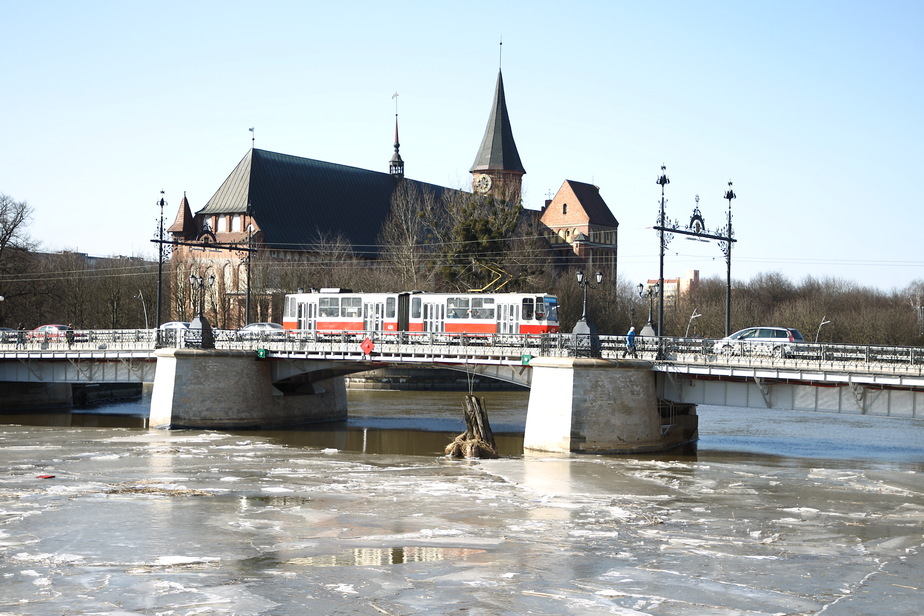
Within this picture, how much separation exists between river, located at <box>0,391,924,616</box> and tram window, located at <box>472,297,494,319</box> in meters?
10.0

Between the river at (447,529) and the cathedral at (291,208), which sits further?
the cathedral at (291,208)

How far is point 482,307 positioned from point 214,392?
41.5ft

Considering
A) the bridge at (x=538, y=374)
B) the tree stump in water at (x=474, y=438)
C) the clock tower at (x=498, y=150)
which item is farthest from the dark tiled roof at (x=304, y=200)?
the tree stump in water at (x=474, y=438)

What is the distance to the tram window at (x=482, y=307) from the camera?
5075cm

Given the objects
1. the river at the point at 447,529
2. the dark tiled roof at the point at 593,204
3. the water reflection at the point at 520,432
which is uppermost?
the dark tiled roof at the point at 593,204

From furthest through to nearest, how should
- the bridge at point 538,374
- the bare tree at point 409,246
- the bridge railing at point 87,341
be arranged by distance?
Answer: the bare tree at point 409,246 < the bridge railing at point 87,341 < the bridge at point 538,374

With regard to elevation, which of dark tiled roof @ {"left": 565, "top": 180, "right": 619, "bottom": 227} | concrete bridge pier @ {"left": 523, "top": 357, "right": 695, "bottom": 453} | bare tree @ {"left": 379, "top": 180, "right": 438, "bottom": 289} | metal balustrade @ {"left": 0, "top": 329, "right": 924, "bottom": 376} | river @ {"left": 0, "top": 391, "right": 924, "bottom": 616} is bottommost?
river @ {"left": 0, "top": 391, "right": 924, "bottom": 616}

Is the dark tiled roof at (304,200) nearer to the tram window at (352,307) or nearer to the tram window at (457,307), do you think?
the tram window at (352,307)

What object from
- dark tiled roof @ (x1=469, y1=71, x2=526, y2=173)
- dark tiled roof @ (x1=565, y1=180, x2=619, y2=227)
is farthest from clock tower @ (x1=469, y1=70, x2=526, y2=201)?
dark tiled roof @ (x1=565, y1=180, x2=619, y2=227)

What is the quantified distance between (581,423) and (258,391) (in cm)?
1616

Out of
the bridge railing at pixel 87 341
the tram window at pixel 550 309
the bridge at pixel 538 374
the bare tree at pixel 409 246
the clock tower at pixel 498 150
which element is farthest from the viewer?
the clock tower at pixel 498 150

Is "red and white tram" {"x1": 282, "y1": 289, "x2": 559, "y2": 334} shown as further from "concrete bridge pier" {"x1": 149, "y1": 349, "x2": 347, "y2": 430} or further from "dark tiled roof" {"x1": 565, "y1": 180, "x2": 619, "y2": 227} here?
"dark tiled roof" {"x1": 565, "y1": 180, "x2": 619, "y2": 227}

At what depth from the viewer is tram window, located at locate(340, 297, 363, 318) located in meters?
54.3

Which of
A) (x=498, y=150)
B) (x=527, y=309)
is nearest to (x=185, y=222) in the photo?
(x=498, y=150)
